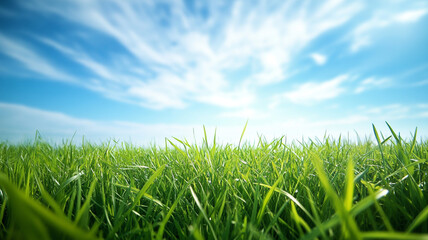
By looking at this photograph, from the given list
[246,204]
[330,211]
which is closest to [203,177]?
[246,204]

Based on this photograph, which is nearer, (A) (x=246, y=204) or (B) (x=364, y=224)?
(B) (x=364, y=224)

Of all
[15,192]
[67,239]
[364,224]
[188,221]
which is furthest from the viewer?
[188,221]

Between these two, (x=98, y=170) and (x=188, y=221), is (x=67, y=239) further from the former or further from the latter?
(x=98, y=170)

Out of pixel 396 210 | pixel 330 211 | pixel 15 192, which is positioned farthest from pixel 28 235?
pixel 396 210

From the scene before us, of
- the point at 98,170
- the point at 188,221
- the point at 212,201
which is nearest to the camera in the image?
the point at 188,221

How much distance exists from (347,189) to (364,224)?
0.56 m

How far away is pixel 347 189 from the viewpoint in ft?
1.66

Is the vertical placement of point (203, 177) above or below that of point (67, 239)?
above

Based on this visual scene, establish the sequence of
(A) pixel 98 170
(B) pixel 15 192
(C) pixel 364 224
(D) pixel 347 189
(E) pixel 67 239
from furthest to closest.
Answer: (A) pixel 98 170 → (C) pixel 364 224 → (E) pixel 67 239 → (D) pixel 347 189 → (B) pixel 15 192

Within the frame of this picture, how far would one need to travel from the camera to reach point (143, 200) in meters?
1.24

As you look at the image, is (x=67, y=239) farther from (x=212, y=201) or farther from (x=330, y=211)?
(x=330, y=211)

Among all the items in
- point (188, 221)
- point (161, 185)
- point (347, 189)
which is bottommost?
point (188, 221)

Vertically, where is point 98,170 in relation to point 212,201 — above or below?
above

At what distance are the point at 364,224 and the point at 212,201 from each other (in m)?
0.69
